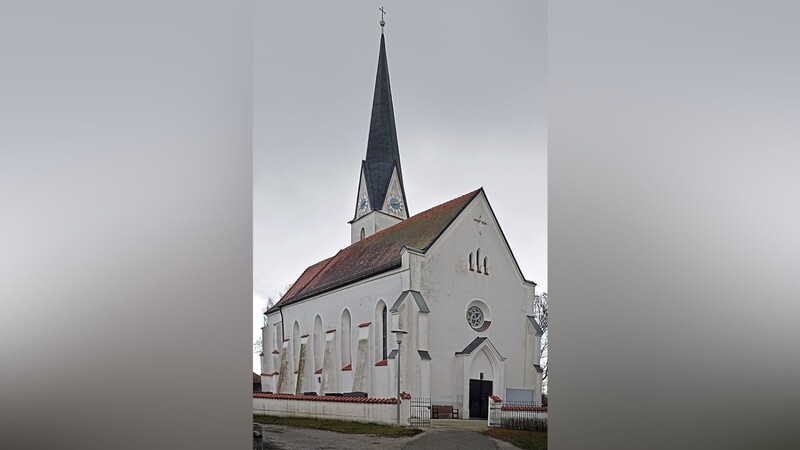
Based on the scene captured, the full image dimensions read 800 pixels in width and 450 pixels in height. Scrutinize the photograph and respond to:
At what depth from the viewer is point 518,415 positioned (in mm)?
3650

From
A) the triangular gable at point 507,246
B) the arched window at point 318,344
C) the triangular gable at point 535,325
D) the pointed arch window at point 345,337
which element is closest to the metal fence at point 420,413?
the pointed arch window at point 345,337

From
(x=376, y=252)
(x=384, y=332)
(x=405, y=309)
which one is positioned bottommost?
(x=384, y=332)

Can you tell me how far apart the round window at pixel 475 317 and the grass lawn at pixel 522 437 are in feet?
1.94

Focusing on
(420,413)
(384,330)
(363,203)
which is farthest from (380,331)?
(363,203)

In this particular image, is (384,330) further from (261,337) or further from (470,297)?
(261,337)

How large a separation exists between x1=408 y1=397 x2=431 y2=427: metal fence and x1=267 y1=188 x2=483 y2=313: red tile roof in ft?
2.56

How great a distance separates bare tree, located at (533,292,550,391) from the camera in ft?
12.2

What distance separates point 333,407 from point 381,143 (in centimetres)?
161

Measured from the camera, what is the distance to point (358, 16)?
13.4 feet
